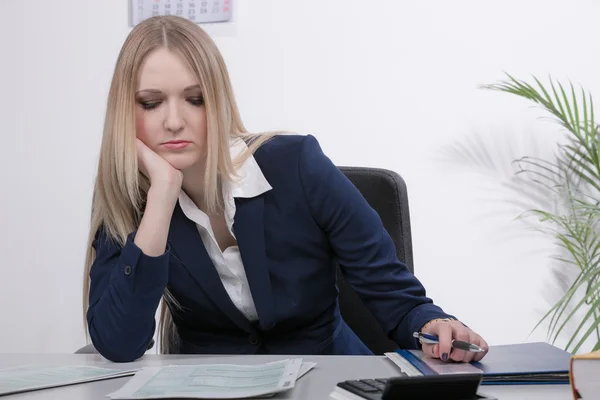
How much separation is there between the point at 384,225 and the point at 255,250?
1.05 feet

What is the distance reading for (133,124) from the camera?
Answer: 1208 millimetres

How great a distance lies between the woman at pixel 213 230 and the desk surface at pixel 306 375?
77 mm

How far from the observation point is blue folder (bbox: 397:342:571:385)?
0.83m

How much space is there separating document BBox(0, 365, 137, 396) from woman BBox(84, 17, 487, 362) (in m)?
0.12

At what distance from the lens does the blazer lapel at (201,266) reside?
4.04 feet

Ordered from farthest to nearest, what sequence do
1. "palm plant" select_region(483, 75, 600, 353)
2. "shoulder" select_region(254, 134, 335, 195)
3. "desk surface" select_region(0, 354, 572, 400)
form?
1. "palm plant" select_region(483, 75, 600, 353)
2. "shoulder" select_region(254, 134, 335, 195)
3. "desk surface" select_region(0, 354, 572, 400)

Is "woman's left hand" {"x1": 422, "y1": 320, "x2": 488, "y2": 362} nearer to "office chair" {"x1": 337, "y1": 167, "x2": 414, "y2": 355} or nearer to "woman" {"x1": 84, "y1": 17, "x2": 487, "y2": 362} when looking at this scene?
"woman" {"x1": 84, "y1": 17, "x2": 487, "y2": 362}

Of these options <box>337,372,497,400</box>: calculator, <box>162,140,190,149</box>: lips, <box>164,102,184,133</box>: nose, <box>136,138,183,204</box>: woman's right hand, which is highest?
<box>164,102,184,133</box>: nose

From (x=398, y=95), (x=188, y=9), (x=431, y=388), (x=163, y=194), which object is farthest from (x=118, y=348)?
(x=188, y=9)

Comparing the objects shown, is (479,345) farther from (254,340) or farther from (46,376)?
(46,376)

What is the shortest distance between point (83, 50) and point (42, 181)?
531 mm

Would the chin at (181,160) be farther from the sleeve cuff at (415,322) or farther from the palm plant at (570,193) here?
the palm plant at (570,193)

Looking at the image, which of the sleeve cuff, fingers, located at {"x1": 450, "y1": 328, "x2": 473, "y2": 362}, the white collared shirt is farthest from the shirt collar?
fingers, located at {"x1": 450, "y1": 328, "x2": 473, "y2": 362}

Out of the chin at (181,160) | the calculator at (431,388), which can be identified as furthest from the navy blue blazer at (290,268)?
the calculator at (431,388)
